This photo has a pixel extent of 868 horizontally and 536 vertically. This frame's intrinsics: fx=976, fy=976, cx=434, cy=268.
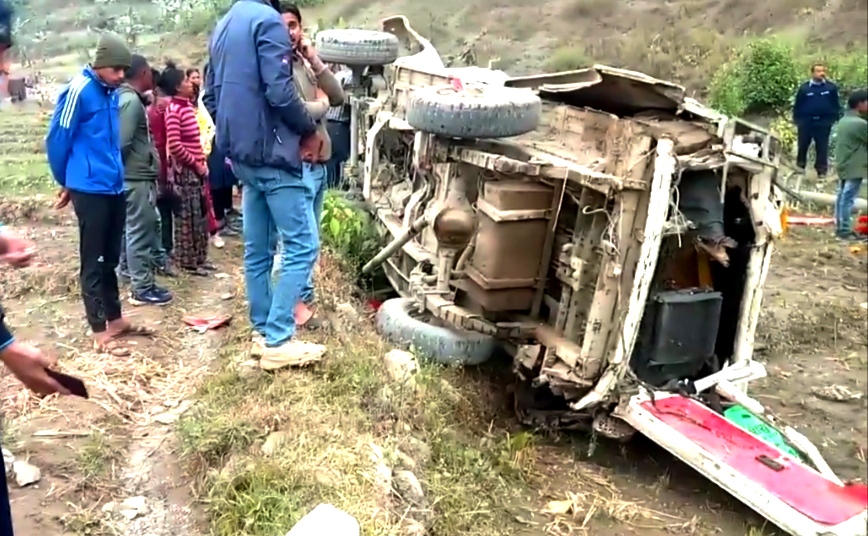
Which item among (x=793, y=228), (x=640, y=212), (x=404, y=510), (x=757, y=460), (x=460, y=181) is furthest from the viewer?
(x=793, y=228)

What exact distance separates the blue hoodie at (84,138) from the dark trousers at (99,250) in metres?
0.07

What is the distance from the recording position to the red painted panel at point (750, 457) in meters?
3.46

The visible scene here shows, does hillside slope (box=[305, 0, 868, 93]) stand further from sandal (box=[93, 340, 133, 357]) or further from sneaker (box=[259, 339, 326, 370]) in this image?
sandal (box=[93, 340, 133, 357])

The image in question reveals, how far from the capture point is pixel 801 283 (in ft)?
23.7

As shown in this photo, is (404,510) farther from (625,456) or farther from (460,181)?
(460,181)

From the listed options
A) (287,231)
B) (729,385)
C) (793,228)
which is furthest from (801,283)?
(287,231)

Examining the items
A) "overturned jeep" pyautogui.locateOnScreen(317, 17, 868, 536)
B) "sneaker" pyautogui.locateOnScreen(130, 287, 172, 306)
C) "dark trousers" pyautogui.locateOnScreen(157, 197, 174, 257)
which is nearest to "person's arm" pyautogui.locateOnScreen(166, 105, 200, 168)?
"dark trousers" pyautogui.locateOnScreen(157, 197, 174, 257)

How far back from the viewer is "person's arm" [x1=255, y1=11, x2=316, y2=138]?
12.1ft

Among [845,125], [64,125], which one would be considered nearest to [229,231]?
[64,125]

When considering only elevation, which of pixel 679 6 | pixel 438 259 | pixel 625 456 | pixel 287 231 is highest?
pixel 679 6

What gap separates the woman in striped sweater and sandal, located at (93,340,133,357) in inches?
62.8

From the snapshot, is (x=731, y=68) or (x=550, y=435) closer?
(x=731, y=68)

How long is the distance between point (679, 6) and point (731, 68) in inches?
11.6

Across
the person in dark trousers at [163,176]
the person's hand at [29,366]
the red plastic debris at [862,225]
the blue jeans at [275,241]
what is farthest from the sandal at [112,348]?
the red plastic debris at [862,225]
